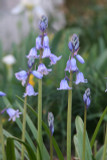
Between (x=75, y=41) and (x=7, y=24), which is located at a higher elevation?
(x=7, y=24)

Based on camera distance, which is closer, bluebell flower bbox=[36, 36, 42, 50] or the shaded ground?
bluebell flower bbox=[36, 36, 42, 50]

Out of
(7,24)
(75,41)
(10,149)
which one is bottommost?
(10,149)

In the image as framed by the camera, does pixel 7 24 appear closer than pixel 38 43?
No

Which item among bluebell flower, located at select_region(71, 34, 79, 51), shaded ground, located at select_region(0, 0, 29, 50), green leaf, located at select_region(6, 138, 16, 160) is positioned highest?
shaded ground, located at select_region(0, 0, 29, 50)

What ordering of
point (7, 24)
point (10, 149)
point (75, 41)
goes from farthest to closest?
1. point (7, 24)
2. point (10, 149)
3. point (75, 41)

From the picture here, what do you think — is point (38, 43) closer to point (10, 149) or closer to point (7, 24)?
point (10, 149)

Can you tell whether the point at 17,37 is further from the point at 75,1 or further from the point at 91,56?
the point at 91,56

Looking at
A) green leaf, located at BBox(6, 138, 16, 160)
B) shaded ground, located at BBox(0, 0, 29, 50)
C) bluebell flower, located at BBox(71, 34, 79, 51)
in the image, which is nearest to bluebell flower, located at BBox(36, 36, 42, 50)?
bluebell flower, located at BBox(71, 34, 79, 51)

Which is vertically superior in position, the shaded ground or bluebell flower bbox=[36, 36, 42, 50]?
the shaded ground

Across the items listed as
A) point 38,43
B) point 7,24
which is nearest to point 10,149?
point 38,43

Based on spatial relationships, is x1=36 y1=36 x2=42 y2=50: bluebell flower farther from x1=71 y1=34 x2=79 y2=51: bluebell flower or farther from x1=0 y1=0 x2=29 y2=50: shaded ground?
x1=0 y1=0 x2=29 y2=50: shaded ground

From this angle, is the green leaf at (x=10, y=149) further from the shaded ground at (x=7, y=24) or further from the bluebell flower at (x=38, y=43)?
the shaded ground at (x=7, y=24)
